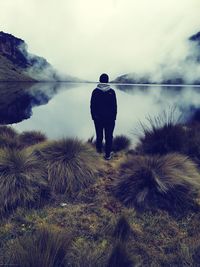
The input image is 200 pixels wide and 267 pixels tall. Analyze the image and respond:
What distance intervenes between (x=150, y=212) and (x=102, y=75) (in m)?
5.35

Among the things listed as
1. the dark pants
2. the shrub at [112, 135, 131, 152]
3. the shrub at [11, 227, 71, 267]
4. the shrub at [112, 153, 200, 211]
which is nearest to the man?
the dark pants

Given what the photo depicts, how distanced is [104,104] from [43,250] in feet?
22.7

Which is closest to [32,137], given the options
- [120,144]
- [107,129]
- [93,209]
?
[120,144]

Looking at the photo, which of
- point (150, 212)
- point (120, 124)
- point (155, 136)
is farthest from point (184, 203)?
point (120, 124)

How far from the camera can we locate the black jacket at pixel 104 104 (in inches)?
437

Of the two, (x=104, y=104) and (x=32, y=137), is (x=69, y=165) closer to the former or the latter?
(x=104, y=104)

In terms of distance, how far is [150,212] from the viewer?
24.6 ft

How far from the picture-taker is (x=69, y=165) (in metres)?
8.91

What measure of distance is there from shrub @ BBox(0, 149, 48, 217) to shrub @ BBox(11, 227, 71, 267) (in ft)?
7.66

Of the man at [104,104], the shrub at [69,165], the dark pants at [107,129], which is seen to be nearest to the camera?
the shrub at [69,165]

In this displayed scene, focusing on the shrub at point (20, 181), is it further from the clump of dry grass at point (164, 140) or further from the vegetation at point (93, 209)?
the clump of dry grass at point (164, 140)

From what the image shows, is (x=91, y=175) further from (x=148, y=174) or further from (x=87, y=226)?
(x=87, y=226)

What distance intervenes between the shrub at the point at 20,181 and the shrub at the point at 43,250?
2335mm

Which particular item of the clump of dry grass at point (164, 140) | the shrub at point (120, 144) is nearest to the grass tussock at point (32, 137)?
the shrub at point (120, 144)
